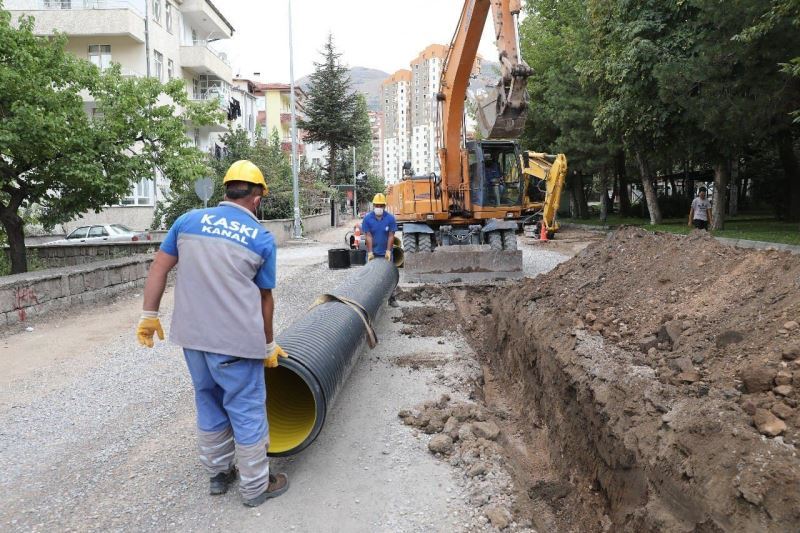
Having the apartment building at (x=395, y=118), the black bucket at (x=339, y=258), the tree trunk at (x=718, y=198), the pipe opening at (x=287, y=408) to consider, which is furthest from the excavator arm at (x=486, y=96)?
the apartment building at (x=395, y=118)

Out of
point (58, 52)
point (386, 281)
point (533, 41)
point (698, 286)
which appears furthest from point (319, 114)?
point (698, 286)

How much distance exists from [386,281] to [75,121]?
6582mm

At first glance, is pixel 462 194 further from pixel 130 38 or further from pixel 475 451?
pixel 130 38

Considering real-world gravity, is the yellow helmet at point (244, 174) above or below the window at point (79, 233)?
above

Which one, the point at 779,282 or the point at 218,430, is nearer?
the point at 218,430

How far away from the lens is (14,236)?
11.8 meters

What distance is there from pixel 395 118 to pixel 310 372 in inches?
6083

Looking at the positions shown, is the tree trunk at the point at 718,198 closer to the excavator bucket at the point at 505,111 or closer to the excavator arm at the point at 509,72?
the excavator bucket at the point at 505,111

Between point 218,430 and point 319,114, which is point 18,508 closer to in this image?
point 218,430

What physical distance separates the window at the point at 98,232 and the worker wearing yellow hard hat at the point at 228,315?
1923 centimetres

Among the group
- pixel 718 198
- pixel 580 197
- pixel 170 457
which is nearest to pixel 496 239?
pixel 170 457

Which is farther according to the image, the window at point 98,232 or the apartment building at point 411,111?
the apartment building at point 411,111

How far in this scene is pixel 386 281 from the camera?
8.66 meters

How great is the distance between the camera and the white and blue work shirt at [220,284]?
3541mm
